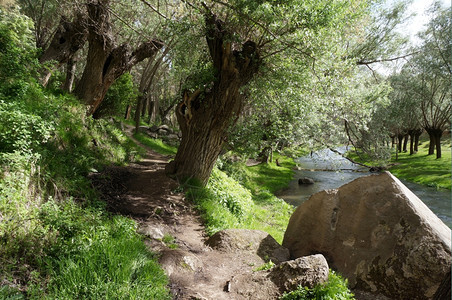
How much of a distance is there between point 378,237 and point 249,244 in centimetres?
220

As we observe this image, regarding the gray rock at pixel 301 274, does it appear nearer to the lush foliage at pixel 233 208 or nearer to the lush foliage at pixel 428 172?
the lush foliage at pixel 233 208

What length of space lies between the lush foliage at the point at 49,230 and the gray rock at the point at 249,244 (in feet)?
5.17

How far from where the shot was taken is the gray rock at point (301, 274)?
362cm

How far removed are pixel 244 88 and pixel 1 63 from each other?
5416 mm

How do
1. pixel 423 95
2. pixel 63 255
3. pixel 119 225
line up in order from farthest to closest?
pixel 423 95 < pixel 119 225 < pixel 63 255

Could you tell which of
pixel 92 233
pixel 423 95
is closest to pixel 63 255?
pixel 92 233

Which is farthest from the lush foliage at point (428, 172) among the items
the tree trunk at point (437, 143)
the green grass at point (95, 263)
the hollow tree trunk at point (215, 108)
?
the green grass at point (95, 263)

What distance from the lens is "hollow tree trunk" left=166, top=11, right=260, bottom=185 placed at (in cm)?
779

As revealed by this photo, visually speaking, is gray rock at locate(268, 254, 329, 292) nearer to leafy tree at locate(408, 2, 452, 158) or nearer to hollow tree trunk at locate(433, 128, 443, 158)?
leafy tree at locate(408, 2, 452, 158)

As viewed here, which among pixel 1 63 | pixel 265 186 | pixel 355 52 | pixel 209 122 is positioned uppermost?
pixel 355 52

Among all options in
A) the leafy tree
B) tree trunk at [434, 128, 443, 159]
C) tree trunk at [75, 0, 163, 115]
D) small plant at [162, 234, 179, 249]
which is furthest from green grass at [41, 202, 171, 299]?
tree trunk at [434, 128, 443, 159]

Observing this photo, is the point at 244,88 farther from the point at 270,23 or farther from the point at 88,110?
the point at 88,110

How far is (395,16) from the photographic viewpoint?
14.6 metres

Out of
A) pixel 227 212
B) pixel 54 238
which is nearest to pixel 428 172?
pixel 227 212
